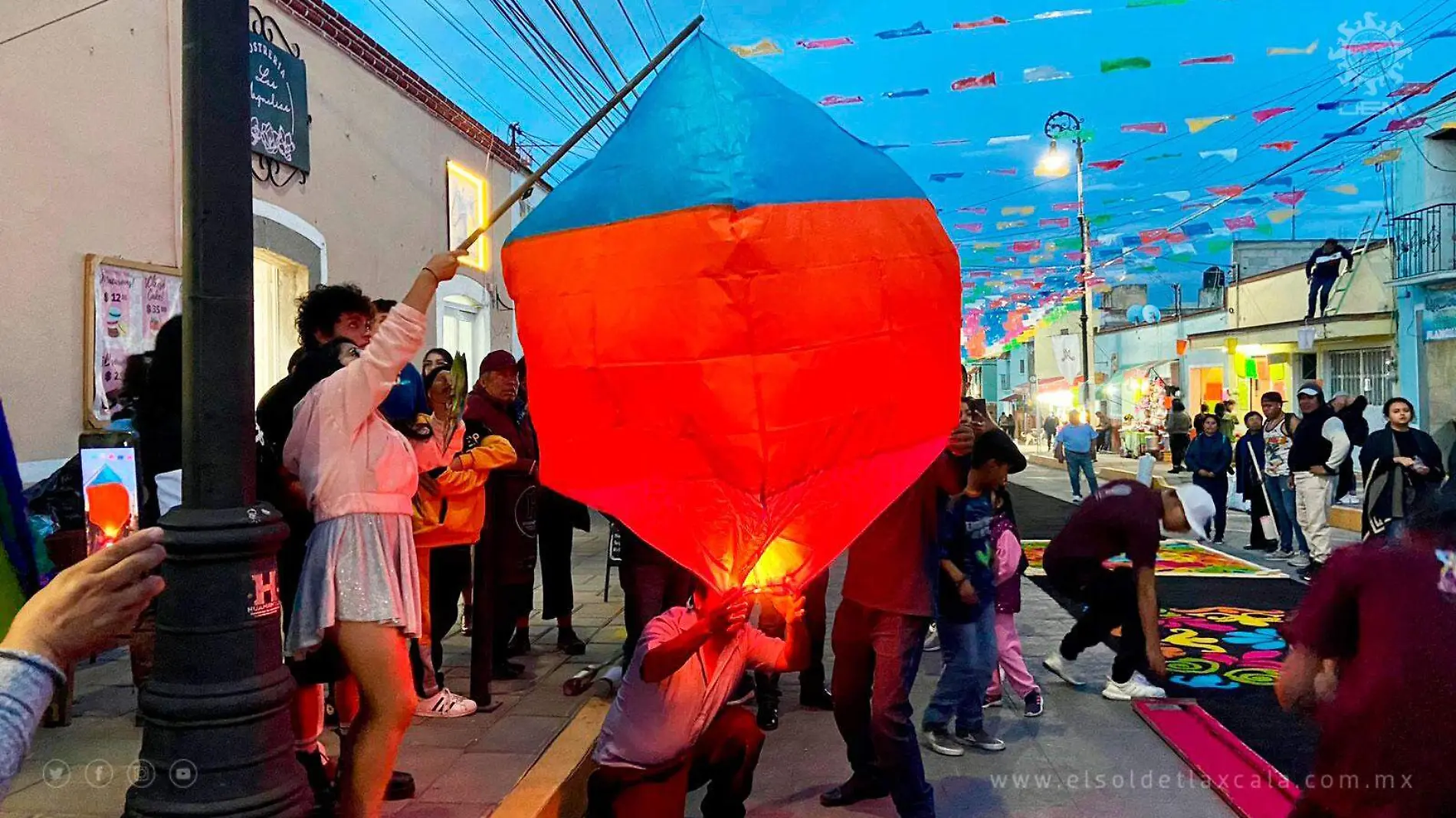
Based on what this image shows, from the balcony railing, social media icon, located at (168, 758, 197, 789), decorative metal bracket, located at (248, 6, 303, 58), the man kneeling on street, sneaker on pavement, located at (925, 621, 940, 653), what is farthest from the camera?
the balcony railing

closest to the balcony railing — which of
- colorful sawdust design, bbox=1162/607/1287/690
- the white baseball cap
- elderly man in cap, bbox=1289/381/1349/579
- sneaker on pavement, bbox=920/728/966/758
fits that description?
elderly man in cap, bbox=1289/381/1349/579

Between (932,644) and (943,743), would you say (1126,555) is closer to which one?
(943,743)

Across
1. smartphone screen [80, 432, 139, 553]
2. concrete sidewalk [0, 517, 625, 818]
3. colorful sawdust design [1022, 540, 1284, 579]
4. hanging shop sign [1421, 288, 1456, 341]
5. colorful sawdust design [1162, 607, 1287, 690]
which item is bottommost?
colorful sawdust design [1162, 607, 1287, 690]

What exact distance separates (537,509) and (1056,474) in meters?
21.7

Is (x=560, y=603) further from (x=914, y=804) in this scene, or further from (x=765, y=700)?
(x=914, y=804)

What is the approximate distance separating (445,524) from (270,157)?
519 cm

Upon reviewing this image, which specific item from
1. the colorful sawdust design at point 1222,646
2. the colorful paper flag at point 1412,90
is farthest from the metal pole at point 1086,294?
the colorful sawdust design at point 1222,646

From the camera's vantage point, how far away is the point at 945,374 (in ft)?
10.3

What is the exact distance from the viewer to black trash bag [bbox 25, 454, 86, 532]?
17.2 ft

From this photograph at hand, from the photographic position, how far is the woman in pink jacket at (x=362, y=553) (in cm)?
319

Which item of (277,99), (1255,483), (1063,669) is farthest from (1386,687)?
(1255,483)

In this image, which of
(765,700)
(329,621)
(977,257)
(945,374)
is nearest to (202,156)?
(329,621)

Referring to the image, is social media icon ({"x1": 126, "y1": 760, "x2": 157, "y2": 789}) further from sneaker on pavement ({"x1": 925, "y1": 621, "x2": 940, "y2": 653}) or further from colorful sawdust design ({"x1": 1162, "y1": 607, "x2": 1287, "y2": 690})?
colorful sawdust design ({"x1": 1162, "y1": 607, "x2": 1287, "y2": 690})

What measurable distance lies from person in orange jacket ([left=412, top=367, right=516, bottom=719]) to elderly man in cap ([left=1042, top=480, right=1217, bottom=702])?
3225 mm
